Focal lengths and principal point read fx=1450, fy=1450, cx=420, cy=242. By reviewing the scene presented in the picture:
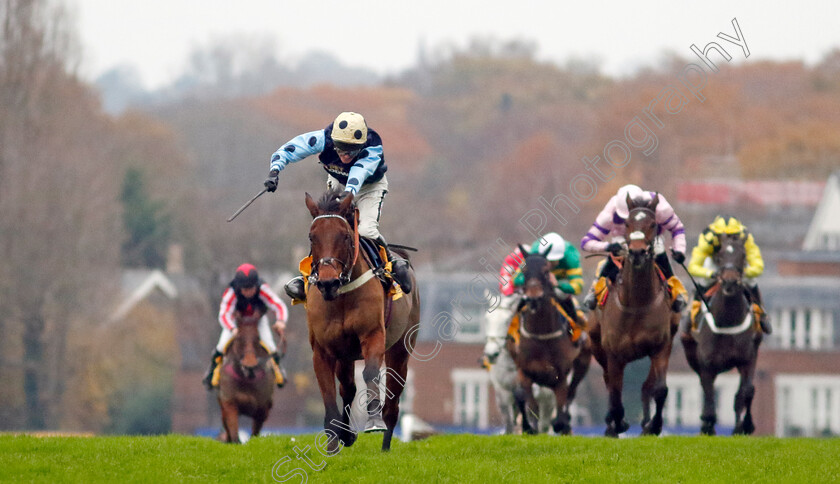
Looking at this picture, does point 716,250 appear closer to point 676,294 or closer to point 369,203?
point 676,294

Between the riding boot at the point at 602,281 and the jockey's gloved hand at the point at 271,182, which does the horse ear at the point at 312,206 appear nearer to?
the jockey's gloved hand at the point at 271,182

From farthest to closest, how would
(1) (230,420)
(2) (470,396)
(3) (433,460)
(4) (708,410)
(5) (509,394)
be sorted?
(2) (470,396) → (5) (509,394) → (1) (230,420) → (4) (708,410) → (3) (433,460)

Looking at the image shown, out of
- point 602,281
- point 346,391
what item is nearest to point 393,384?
point 346,391

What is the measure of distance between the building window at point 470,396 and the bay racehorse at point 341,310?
1448 inches

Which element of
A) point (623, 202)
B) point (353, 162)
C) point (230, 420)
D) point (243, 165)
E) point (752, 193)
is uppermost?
point (243, 165)

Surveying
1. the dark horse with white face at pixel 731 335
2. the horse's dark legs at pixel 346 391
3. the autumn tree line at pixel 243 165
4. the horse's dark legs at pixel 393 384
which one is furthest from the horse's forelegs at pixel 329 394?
the autumn tree line at pixel 243 165

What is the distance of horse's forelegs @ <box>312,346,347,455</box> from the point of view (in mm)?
13898

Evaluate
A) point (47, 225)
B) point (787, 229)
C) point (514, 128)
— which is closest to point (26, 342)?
point (47, 225)

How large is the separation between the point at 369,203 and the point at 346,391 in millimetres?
1936

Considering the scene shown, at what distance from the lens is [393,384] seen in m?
15.4

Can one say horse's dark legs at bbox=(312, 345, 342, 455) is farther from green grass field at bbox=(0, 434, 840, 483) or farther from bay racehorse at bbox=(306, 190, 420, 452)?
green grass field at bbox=(0, 434, 840, 483)

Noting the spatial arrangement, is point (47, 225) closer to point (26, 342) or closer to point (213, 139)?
point (26, 342)

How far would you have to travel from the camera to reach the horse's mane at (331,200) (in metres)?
13.6

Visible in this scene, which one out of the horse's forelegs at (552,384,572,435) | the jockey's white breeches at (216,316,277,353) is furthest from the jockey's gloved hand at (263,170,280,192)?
the jockey's white breeches at (216,316,277,353)
